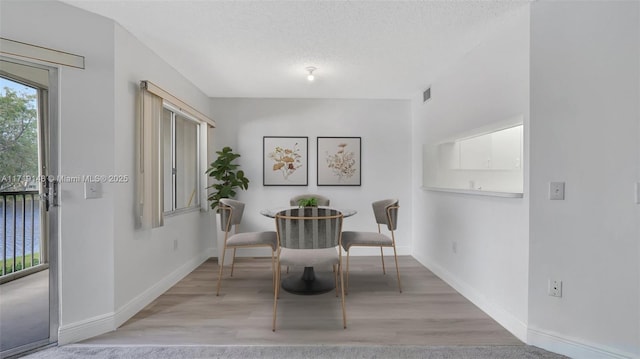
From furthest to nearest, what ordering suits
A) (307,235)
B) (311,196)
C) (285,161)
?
(285,161) < (311,196) < (307,235)

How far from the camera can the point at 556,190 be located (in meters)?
1.91

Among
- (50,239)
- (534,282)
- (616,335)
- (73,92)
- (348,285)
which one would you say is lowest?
(348,285)

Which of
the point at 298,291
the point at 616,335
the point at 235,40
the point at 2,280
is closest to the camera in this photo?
the point at 616,335

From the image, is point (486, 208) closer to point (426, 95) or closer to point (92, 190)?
point (426, 95)

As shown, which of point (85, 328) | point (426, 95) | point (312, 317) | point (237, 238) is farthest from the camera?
point (426, 95)

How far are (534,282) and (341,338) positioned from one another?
145cm

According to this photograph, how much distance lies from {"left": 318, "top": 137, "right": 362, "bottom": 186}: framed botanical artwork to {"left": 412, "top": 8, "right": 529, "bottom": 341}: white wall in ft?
3.94

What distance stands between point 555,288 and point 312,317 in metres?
1.80

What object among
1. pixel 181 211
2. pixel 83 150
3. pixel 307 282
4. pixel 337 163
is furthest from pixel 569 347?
pixel 181 211

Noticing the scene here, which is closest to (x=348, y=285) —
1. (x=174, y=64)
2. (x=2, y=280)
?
(x=2, y=280)

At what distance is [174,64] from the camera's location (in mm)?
3098

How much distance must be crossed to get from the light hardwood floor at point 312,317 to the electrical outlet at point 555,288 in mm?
462

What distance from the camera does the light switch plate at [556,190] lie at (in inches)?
74.7

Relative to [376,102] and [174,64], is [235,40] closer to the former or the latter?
[174,64]
